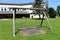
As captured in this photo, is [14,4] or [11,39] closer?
[11,39]

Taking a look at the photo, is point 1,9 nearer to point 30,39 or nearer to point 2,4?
point 2,4

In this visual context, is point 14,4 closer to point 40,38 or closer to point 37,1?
point 37,1

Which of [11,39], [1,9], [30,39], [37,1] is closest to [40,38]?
[30,39]

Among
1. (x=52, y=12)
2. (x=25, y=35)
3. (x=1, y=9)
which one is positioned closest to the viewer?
(x=25, y=35)

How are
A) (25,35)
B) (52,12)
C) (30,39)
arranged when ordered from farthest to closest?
(52,12), (25,35), (30,39)

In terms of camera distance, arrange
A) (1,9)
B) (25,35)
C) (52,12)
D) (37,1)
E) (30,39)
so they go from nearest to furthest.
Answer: (30,39) → (25,35) → (37,1) → (52,12) → (1,9)

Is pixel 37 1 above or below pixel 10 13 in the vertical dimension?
above

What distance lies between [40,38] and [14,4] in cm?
5266

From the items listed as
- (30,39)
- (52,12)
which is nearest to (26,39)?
(30,39)

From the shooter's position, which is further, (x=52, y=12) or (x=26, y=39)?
(x=52, y=12)

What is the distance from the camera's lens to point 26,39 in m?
13.5

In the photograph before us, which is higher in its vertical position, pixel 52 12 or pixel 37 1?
pixel 37 1

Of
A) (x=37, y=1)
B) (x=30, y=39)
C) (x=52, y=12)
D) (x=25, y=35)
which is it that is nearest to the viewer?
(x=30, y=39)

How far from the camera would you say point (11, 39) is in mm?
13523
